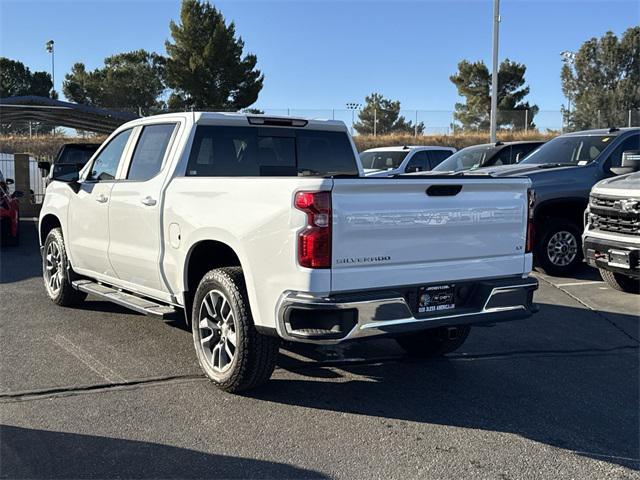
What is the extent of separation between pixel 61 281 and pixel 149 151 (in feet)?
7.24

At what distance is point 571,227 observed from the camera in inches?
375

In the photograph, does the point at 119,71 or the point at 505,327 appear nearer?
the point at 505,327

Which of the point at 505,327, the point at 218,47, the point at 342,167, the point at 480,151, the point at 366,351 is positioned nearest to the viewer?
the point at 366,351

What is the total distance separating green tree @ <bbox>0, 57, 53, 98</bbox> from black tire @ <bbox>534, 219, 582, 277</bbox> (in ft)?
185

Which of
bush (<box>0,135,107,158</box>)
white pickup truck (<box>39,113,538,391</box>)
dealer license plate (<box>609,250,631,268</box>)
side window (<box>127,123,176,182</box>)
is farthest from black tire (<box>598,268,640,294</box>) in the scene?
bush (<box>0,135,107,158</box>)

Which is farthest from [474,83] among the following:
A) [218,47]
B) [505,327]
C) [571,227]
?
[505,327]

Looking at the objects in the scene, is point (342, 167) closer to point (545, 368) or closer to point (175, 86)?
point (545, 368)

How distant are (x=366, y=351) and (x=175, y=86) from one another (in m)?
42.3

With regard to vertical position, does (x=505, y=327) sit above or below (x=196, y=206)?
below

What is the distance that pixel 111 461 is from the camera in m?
3.66

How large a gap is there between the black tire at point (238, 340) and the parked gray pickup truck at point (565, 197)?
5.89 meters

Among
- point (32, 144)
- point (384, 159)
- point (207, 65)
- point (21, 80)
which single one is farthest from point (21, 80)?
point (384, 159)

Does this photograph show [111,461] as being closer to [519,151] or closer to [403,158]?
[519,151]

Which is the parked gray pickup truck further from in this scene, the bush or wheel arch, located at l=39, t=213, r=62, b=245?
the bush
